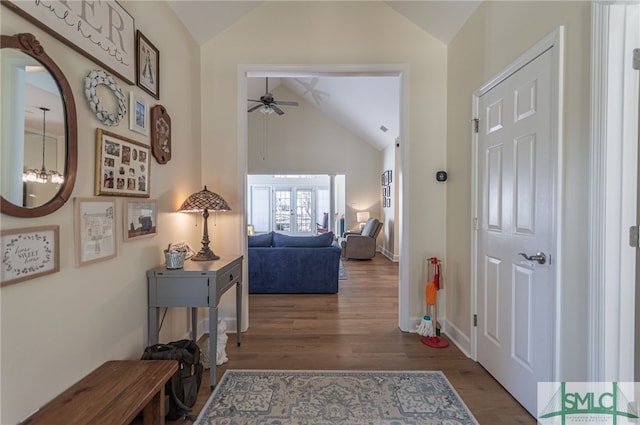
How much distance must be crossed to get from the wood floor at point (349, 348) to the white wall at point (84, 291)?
64cm

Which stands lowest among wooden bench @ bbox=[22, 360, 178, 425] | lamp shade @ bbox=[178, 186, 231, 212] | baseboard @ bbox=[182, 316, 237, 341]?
baseboard @ bbox=[182, 316, 237, 341]

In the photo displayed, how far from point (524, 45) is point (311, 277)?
3256mm

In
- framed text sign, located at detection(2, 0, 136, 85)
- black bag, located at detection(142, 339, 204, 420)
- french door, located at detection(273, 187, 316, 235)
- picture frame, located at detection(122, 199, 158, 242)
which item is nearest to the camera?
framed text sign, located at detection(2, 0, 136, 85)

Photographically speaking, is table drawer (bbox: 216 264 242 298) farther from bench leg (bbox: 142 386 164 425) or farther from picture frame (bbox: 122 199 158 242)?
bench leg (bbox: 142 386 164 425)

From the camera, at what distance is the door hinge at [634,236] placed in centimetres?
124

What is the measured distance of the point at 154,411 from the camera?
136cm

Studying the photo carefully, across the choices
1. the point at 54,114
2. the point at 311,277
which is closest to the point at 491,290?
the point at 311,277

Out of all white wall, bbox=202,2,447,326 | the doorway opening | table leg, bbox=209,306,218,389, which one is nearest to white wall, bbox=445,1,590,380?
white wall, bbox=202,2,447,326

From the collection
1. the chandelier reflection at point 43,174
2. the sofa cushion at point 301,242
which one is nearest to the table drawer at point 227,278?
the chandelier reflection at point 43,174

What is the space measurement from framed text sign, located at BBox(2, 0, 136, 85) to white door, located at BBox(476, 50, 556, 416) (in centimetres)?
236

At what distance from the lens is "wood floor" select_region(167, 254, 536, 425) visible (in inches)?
73.5

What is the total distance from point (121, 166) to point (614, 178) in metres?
2.46

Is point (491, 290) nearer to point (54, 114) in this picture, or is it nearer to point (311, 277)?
point (311, 277)

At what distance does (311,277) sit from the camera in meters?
4.03
